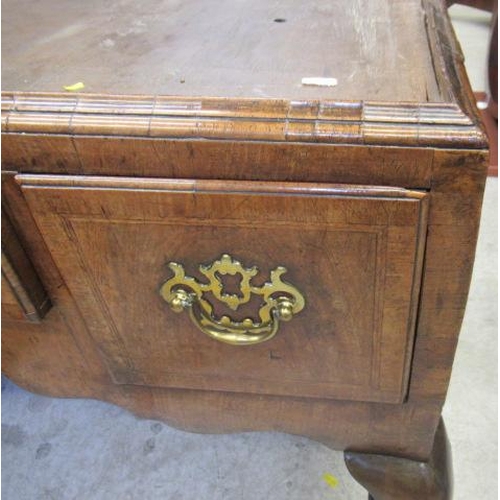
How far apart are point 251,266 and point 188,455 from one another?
597 millimetres

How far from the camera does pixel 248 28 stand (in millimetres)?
522

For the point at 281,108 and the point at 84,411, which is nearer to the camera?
the point at 281,108

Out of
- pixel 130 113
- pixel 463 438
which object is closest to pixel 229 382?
pixel 130 113

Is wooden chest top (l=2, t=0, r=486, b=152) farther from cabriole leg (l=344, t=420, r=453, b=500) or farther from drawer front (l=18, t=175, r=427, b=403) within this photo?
cabriole leg (l=344, t=420, r=453, b=500)

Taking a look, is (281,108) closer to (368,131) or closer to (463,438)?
(368,131)

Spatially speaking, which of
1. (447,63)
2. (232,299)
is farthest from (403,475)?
→ (447,63)

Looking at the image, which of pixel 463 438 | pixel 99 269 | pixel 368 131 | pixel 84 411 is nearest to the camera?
pixel 368 131

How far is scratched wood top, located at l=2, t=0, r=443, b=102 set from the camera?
0.41 meters

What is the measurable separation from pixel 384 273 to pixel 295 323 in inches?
3.7

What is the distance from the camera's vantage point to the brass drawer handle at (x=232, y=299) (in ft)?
1.42

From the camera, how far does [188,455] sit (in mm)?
917

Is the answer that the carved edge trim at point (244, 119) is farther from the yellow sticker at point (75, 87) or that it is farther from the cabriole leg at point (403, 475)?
the cabriole leg at point (403, 475)

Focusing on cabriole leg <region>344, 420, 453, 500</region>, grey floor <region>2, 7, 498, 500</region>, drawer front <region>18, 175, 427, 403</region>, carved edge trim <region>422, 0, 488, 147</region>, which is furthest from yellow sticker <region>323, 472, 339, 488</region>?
carved edge trim <region>422, 0, 488, 147</region>

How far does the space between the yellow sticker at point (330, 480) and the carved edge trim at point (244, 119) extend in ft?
2.19
